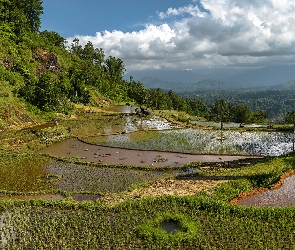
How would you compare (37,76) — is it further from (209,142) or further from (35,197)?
(35,197)

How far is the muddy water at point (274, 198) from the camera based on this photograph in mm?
18047

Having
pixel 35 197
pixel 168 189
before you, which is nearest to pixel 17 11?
pixel 35 197

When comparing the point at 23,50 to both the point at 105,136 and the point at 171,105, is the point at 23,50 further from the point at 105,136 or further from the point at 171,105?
the point at 171,105

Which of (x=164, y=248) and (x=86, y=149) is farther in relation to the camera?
(x=86, y=149)

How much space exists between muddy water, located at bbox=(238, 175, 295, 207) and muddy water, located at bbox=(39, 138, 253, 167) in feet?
30.5

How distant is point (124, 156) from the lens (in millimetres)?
30750

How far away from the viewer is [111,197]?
757 inches

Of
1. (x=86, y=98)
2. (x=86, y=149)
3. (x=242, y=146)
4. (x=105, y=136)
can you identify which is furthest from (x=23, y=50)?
(x=242, y=146)

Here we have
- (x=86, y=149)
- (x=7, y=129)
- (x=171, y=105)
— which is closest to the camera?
(x=86, y=149)

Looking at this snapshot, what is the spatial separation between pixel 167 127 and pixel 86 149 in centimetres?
1803

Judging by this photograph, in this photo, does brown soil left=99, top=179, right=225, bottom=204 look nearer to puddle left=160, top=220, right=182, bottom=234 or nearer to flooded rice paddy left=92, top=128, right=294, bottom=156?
puddle left=160, top=220, right=182, bottom=234

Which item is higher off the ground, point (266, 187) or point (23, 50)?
point (23, 50)

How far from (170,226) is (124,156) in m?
16.1

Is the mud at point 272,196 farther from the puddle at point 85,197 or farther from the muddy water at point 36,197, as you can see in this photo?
the muddy water at point 36,197
